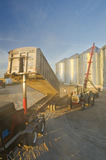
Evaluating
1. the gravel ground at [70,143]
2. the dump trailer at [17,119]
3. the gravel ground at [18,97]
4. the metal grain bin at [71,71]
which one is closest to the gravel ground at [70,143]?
the gravel ground at [70,143]

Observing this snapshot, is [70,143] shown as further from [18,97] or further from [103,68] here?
[103,68]

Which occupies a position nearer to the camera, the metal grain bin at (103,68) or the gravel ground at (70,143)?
the gravel ground at (70,143)

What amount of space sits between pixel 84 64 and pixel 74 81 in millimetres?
10791

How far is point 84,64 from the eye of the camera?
31.6 meters

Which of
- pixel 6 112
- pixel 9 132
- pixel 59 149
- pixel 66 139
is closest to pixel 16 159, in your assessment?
pixel 9 132

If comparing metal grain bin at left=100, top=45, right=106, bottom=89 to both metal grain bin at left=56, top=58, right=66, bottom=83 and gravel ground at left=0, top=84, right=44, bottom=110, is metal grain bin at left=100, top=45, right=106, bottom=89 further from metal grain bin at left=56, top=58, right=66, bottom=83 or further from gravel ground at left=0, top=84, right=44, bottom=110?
metal grain bin at left=56, top=58, right=66, bottom=83

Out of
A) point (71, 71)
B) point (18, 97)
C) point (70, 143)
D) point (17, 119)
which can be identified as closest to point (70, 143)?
point (70, 143)

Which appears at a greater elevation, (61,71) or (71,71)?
(61,71)

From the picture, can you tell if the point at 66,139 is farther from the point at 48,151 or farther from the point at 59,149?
→ the point at 48,151

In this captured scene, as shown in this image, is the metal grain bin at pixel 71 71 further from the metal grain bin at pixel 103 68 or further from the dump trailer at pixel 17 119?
the dump trailer at pixel 17 119

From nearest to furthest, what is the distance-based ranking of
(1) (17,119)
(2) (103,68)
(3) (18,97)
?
(1) (17,119) → (3) (18,97) → (2) (103,68)

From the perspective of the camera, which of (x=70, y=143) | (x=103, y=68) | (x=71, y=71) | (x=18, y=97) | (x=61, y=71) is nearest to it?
(x=70, y=143)

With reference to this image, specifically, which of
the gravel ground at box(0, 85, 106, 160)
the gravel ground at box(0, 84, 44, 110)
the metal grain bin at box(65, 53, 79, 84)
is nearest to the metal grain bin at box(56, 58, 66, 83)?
the metal grain bin at box(65, 53, 79, 84)

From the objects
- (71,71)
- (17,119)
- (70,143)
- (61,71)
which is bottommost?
(70,143)
